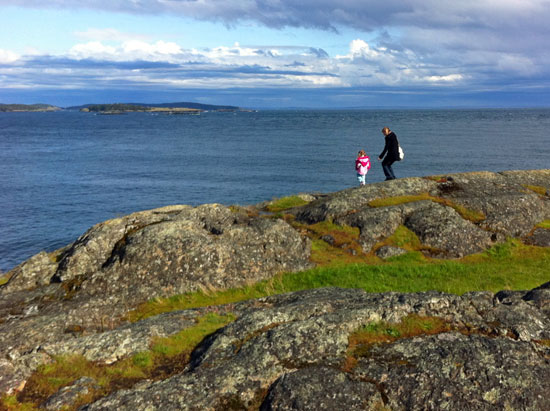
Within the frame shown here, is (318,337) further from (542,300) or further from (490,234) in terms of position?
(490,234)

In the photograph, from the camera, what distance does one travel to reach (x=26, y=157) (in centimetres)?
12419

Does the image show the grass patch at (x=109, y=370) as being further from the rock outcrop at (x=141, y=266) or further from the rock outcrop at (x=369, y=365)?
the rock outcrop at (x=141, y=266)

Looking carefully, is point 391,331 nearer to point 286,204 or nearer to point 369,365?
point 369,365

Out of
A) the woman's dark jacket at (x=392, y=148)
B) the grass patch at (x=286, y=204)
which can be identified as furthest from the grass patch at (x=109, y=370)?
Answer: the woman's dark jacket at (x=392, y=148)

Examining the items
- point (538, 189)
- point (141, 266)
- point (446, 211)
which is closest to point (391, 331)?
point (141, 266)

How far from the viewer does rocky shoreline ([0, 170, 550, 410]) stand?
10508mm

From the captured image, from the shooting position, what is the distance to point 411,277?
23.3m

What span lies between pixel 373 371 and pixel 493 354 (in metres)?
3.07

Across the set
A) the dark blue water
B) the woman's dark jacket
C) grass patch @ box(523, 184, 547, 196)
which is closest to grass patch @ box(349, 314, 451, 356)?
the woman's dark jacket

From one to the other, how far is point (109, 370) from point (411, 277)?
15938mm

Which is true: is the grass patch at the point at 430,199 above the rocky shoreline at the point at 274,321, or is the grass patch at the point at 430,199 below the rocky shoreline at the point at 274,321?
above

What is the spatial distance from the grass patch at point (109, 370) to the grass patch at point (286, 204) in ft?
71.0

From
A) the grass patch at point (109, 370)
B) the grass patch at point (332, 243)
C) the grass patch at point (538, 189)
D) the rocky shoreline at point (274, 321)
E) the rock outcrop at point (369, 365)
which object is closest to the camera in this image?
the rock outcrop at point (369, 365)

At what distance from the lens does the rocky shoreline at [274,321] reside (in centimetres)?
1051
